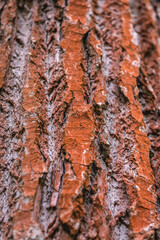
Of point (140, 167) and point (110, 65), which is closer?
point (140, 167)

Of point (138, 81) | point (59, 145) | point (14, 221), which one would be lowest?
point (14, 221)

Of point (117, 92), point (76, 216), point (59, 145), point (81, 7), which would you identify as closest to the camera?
point (76, 216)

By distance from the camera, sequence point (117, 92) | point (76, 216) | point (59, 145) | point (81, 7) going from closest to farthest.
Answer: point (76, 216), point (59, 145), point (117, 92), point (81, 7)

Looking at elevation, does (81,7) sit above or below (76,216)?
above

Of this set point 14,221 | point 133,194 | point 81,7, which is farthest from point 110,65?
point 14,221

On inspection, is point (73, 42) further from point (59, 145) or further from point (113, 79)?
point (59, 145)

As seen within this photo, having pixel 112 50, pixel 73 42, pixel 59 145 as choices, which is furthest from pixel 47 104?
pixel 112 50
